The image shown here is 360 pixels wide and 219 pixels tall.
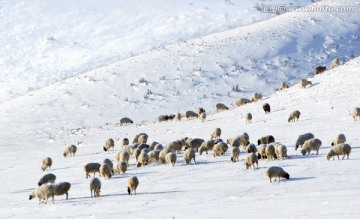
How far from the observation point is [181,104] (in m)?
47.2

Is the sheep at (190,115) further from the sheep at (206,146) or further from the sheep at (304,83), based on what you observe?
the sheep at (206,146)

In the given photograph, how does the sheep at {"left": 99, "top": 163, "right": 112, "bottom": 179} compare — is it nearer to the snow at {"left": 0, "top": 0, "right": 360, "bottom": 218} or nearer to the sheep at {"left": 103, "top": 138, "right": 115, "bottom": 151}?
the snow at {"left": 0, "top": 0, "right": 360, "bottom": 218}

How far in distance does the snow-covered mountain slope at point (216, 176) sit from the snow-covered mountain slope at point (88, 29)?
20.9 metres

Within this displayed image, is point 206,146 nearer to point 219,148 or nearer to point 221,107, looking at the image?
point 219,148

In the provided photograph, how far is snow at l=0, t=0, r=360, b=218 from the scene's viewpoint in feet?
61.5

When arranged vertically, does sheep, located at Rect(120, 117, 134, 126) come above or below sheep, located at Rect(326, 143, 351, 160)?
above

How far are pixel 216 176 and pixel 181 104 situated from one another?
25411 mm

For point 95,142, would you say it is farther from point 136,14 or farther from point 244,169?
point 136,14

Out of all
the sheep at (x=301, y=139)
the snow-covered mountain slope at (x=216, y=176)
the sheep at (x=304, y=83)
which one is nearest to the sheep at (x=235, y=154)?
the snow-covered mountain slope at (x=216, y=176)

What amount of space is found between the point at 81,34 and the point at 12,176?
40.1 metres

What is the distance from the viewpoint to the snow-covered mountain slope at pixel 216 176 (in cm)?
1711

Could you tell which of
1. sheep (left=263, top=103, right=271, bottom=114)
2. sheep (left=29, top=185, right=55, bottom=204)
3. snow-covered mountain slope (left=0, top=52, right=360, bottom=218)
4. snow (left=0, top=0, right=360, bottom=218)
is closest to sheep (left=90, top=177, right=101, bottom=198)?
snow-covered mountain slope (left=0, top=52, right=360, bottom=218)

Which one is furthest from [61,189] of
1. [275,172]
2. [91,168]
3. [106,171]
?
[275,172]

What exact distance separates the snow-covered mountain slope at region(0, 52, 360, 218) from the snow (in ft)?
0.22
